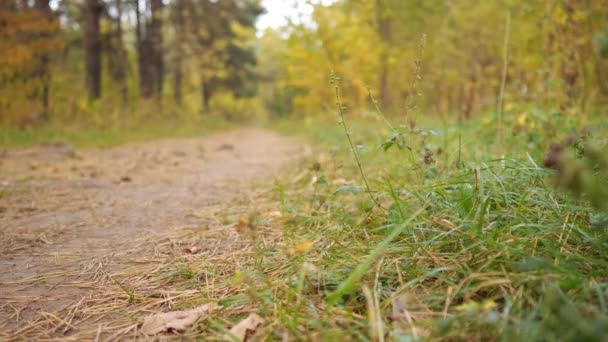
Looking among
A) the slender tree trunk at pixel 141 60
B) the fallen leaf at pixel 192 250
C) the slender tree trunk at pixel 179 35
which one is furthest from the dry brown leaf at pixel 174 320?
the slender tree trunk at pixel 179 35

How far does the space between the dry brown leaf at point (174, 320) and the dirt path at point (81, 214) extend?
232mm

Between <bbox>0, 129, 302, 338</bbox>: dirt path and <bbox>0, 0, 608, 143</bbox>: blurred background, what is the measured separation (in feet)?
5.12

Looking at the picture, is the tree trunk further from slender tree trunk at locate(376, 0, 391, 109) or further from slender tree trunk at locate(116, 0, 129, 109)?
slender tree trunk at locate(376, 0, 391, 109)

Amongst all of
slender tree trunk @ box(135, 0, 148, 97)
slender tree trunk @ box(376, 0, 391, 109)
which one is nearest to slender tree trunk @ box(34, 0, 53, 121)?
slender tree trunk @ box(135, 0, 148, 97)

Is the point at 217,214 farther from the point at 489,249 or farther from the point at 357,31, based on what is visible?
the point at 357,31

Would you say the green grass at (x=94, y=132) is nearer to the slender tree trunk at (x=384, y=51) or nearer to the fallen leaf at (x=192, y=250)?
the slender tree trunk at (x=384, y=51)

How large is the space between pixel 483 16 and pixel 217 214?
9560 mm

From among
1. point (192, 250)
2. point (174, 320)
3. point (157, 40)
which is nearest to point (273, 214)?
point (192, 250)

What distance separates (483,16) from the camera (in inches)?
374

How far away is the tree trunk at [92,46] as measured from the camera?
379 inches

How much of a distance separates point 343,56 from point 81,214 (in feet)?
26.3

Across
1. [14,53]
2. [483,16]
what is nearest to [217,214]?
[14,53]

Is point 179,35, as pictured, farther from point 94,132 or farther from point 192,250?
point 192,250

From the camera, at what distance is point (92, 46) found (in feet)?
31.9
